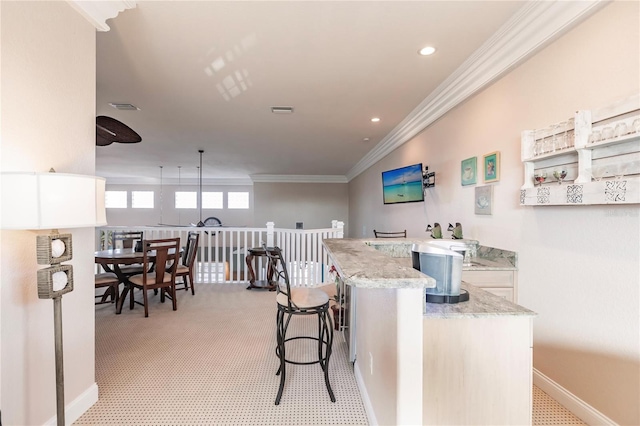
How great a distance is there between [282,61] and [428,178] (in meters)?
2.32

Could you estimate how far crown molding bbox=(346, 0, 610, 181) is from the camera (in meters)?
1.77

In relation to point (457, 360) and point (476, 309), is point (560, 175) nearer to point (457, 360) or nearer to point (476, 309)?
point (476, 309)

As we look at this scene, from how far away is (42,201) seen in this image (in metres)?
1.23

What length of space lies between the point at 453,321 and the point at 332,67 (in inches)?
92.7

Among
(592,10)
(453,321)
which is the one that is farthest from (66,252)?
(592,10)

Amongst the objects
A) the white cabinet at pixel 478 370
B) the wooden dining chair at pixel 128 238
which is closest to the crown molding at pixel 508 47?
the white cabinet at pixel 478 370

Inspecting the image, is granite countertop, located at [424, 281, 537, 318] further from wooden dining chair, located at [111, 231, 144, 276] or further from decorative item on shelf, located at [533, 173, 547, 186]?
wooden dining chair, located at [111, 231, 144, 276]

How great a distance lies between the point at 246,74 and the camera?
2.79 m

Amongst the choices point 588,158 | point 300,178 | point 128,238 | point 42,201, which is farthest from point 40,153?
point 300,178

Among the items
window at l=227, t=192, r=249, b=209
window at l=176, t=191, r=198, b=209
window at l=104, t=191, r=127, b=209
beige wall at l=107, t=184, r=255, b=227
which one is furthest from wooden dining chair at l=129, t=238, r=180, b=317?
window at l=104, t=191, r=127, b=209

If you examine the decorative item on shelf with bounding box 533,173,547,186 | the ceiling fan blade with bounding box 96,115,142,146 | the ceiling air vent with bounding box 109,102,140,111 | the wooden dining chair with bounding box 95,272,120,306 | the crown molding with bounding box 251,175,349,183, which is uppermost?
the ceiling air vent with bounding box 109,102,140,111

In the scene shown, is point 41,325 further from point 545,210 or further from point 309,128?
point 309,128

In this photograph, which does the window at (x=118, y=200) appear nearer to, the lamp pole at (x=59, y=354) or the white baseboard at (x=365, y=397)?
the lamp pole at (x=59, y=354)

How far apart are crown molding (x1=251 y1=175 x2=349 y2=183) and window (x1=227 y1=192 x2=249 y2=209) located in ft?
8.65
